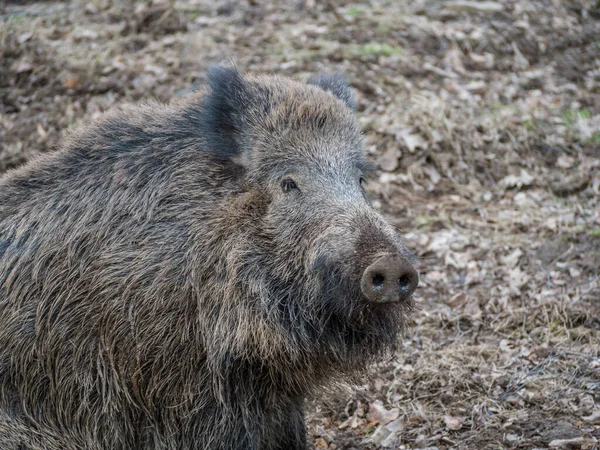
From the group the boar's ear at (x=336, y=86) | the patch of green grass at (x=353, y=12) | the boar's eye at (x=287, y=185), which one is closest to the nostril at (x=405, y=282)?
the boar's eye at (x=287, y=185)

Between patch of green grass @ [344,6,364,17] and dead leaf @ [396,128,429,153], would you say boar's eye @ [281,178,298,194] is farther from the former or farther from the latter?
patch of green grass @ [344,6,364,17]

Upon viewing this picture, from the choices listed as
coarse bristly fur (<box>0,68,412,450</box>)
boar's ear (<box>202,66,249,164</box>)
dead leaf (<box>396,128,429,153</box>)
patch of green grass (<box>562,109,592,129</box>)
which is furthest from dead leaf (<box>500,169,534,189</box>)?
boar's ear (<box>202,66,249,164</box>)

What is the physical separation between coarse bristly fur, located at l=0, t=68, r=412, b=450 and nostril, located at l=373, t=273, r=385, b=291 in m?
0.46

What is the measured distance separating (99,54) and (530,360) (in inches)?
253

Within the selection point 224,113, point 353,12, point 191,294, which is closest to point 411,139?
point 353,12

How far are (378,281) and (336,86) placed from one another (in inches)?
78.9

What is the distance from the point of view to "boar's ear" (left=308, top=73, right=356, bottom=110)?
18.1 feet

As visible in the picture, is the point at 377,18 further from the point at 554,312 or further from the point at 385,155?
the point at 554,312

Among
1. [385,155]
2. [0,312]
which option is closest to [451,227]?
[385,155]

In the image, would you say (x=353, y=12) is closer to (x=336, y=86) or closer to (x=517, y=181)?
(x=517, y=181)

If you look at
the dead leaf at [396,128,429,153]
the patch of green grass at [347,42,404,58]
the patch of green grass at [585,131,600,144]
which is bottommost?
the patch of green grass at [585,131,600,144]

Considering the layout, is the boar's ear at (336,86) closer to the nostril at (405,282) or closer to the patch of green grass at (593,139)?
the nostril at (405,282)

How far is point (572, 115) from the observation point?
9500 millimetres

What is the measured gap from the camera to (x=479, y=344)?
258 inches
